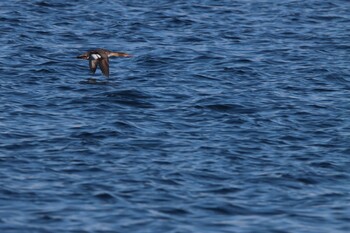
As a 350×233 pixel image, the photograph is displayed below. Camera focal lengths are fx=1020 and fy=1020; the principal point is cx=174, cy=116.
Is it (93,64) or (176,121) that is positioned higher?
(93,64)

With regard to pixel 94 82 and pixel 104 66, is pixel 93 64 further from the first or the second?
pixel 94 82

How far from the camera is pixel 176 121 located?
66.6 feet

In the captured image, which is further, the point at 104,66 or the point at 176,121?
the point at 104,66

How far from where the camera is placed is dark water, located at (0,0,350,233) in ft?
49.7

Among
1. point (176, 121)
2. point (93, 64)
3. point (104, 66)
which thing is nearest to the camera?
point (176, 121)

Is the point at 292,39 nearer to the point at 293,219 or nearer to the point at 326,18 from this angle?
the point at 326,18

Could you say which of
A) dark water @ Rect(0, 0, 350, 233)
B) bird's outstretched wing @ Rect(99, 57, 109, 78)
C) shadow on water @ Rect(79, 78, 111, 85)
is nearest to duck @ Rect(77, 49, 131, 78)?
bird's outstretched wing @ Rect(99, 57, 109, 78)

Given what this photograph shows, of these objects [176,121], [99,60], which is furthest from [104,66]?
[176,121]

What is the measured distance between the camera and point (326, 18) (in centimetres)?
3225

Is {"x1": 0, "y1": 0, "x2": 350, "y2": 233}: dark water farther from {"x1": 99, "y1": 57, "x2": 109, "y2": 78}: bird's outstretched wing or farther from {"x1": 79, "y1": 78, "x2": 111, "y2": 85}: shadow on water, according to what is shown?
{"x1": 99, "y1": 57, "x2": 109, "y2": 78}: bird's outstretched wing

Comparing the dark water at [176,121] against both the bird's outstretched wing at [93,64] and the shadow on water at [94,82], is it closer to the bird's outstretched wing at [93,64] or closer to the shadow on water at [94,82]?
the shadow on water at [94,82]

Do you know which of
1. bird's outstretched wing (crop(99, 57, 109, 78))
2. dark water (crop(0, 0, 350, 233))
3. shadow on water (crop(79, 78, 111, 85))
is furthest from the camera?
shadow on water (crop(79, 78, 111, 85))

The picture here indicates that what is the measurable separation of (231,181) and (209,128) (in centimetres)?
347

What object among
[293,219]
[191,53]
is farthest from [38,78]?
[293,219]
